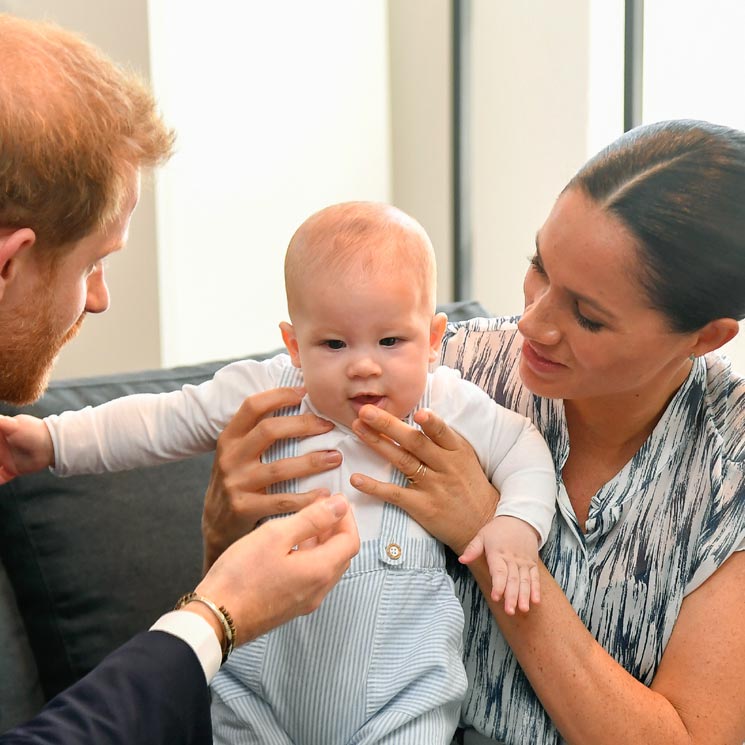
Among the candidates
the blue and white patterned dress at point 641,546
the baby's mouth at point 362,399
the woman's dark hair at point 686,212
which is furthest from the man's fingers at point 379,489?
the woman's dark hair at point 686,212

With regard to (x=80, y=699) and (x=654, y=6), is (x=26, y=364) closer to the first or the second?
(x=80, y=699)

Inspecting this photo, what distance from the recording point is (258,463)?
5.24 ft

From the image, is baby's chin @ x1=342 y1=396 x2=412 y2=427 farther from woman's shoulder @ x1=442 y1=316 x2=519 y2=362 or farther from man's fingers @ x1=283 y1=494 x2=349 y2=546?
woman's shoulder @ x1=442 y1=316 x2=519 y2=362

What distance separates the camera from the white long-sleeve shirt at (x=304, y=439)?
1545mm

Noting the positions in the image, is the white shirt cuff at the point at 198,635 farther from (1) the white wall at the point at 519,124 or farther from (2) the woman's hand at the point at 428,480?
(1) the white wall at the point at 519,124

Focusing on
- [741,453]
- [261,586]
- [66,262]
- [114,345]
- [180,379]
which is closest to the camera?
[261,586]

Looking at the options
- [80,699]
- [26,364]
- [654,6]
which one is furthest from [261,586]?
[654,6]

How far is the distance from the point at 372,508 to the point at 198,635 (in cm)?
37

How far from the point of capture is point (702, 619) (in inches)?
59.1

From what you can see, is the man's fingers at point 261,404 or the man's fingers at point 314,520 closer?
the man's fingers at point 314,520

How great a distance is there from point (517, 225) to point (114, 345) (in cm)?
161

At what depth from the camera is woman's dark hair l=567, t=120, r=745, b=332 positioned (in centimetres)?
141

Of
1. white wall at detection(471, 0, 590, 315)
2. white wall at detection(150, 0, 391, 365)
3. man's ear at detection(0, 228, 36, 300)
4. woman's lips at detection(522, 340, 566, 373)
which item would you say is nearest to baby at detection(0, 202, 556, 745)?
woman's lips at detection(522, 340, 566, 373)

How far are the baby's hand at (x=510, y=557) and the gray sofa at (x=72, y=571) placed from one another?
67 cm
